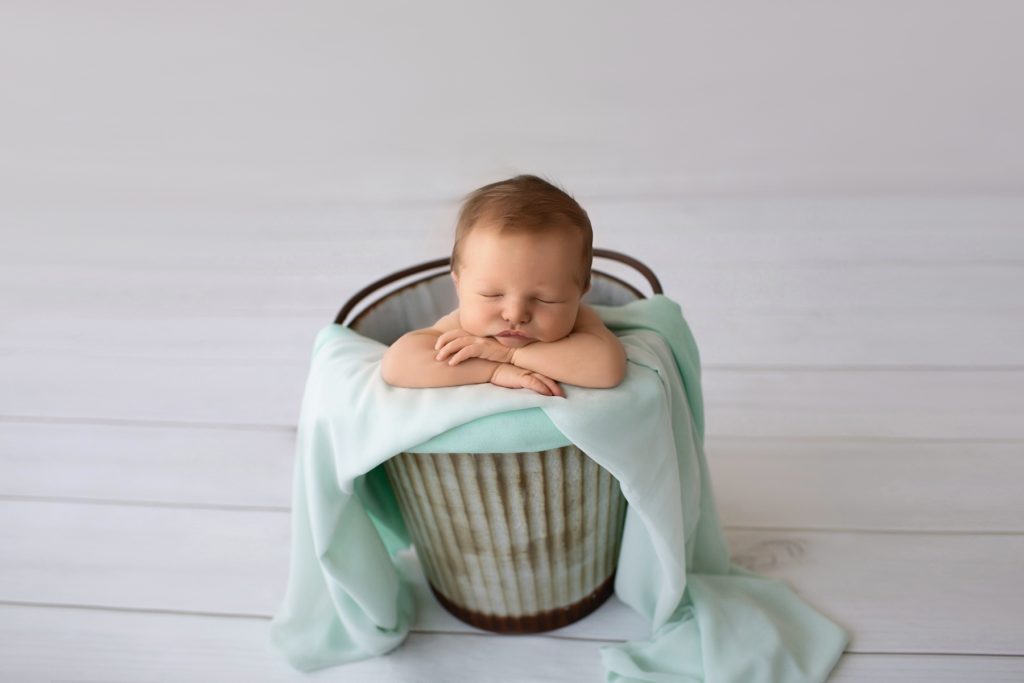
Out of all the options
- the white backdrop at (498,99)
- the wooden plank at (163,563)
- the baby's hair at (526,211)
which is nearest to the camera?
the baby's hair at (526,211)

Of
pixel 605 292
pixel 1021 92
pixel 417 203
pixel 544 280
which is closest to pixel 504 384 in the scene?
pixel 544 280

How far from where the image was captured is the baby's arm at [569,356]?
1.06 m

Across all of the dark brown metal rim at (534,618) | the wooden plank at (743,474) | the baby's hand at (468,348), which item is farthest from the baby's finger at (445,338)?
the wooden plank at (743,474)

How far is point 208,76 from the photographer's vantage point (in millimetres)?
3010

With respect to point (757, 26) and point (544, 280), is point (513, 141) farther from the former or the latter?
point (544, 280)

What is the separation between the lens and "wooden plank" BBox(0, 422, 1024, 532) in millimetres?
1461

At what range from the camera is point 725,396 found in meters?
1.71

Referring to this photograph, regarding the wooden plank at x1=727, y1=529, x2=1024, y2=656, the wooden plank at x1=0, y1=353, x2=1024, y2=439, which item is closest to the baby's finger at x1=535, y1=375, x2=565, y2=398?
the wooden plank at x1=727, y1=529, x2=1024, y2=656

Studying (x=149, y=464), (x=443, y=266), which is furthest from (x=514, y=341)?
(x=149, y=464)

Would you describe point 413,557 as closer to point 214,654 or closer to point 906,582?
point 214,654

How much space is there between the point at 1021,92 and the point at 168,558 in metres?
2.44

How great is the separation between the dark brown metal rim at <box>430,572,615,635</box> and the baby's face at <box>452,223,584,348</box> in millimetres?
402

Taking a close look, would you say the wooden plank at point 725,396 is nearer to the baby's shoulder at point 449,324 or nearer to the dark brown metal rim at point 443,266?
the dark brown metal rim at point 443,266

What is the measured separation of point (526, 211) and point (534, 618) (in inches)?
22.0
